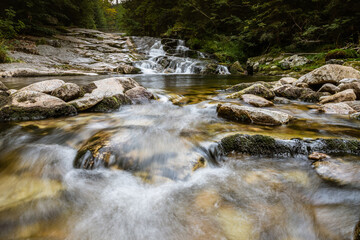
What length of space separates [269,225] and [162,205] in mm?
962

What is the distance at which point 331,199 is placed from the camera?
5.65ft

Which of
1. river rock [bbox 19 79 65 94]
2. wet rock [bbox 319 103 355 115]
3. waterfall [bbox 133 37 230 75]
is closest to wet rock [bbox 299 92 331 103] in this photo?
wet rock [bbox 319 103 355 115]

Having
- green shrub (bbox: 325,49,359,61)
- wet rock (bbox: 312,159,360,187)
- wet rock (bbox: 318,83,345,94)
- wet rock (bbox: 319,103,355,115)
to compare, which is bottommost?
wet rock (bbox: 312,159,360,187)

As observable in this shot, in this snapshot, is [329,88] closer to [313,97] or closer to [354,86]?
[354,86]

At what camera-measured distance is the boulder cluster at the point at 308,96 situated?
3.34 meters

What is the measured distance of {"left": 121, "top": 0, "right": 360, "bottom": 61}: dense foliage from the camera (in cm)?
1177

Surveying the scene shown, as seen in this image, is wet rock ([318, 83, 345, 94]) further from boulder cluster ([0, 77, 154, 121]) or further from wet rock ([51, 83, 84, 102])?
wet rock ([51, 83, 84, 102])

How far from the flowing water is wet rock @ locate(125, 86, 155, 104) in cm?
203

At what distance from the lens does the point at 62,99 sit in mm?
4133

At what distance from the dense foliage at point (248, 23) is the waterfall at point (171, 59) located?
4.58 ft

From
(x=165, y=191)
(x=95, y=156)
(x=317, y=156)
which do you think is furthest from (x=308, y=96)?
(x=95, y=156)

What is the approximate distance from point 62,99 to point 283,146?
457cm

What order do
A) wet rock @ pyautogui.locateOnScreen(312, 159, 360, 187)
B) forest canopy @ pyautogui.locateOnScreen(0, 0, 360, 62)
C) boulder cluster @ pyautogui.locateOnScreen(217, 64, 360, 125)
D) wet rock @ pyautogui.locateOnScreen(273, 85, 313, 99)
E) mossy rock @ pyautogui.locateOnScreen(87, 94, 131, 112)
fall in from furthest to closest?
forest canopy @ pyautogui.locateOnScreen(0, 0, 360, 62), wet rock @ pyautogui.locateOnScreen(273, 85, 313, 99), mossy rock @ pyautogui.locateOnScreen(87, 94, 131, 112), boulder cluster @ pyautogui.locateOnScreen(217, 64, 360, 125), wet rock @ pyautogui.locateOnScreen(312, 159, 360, 187)

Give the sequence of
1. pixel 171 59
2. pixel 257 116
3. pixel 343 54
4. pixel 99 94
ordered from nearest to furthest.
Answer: pixel 257 116, pixel 99 94, pixel 343 54, pixel 171 59
